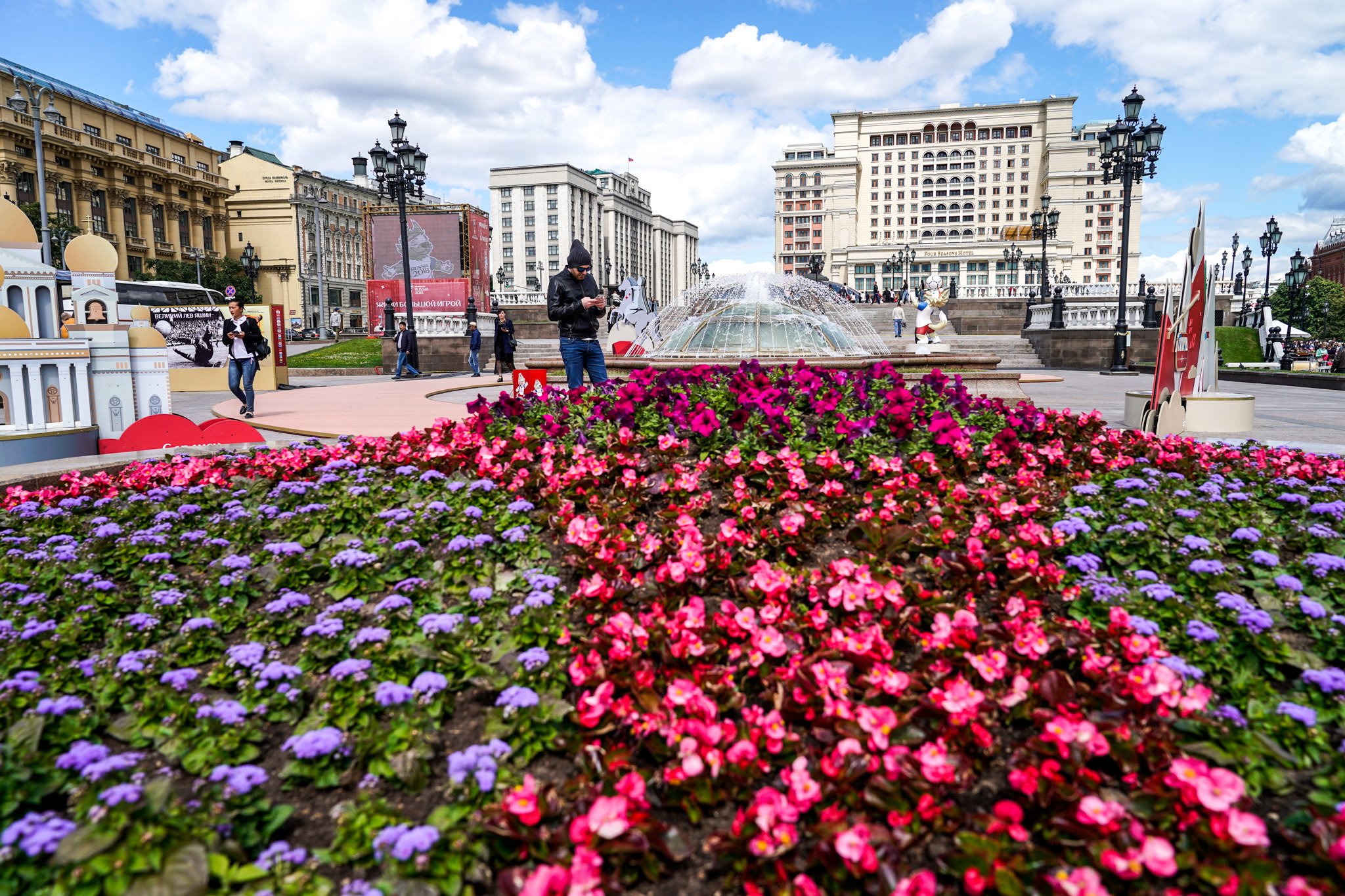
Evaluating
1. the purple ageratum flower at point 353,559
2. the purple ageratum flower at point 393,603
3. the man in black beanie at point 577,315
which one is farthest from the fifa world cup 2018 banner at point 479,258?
the purple ageratum flower at point 393,603

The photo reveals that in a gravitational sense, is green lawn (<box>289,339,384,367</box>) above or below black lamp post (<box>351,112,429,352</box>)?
below

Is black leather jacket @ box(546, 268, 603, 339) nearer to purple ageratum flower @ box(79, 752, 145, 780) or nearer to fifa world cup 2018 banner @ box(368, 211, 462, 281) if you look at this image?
purple ageratum flower @ box(79, 752, 145, 780)

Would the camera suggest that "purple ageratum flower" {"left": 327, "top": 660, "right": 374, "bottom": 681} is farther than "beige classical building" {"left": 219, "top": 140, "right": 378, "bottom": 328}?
No

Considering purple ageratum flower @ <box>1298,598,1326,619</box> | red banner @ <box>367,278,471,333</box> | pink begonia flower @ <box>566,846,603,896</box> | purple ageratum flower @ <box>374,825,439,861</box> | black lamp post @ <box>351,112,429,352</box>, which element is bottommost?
pink begonia flower @ <box>566,846,603,896</box>

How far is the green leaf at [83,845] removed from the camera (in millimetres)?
1734

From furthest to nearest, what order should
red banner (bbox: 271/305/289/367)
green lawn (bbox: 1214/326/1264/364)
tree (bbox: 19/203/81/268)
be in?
tree (bbox: 19/203/81/268)
green lawn (bbox: 1214/326/1264/364)
red banner (bbox: 271/305/289/367)

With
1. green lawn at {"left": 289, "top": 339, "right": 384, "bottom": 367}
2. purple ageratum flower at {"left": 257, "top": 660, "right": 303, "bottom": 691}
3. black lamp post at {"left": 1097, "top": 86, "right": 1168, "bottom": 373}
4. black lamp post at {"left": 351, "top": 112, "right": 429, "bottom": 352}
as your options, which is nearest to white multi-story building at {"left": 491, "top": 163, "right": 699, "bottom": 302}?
green lawn at {"left": 289, "top": 339, "right": 384, "bottom": 367}

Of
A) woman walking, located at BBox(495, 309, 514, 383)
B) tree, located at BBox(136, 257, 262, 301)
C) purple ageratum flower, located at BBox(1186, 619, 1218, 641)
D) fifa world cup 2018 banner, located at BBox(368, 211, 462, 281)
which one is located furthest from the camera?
tree, located at BBox(136, 257, 262, 301)

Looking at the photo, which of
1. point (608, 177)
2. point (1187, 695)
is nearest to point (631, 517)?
point (1187, 695)

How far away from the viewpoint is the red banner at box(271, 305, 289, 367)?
1762 centimetres

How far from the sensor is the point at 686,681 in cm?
233

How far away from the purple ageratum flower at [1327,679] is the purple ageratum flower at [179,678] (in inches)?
142

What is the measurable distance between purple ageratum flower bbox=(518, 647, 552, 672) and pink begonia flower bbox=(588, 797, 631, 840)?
26.0 inches

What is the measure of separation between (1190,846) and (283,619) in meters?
3.01
